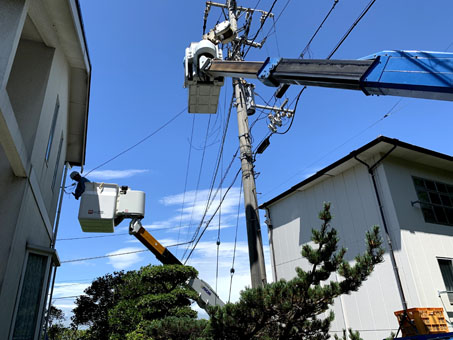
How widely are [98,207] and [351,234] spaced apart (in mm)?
7025

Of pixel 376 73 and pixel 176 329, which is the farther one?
pixel 176 329

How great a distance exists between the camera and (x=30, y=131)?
483 cm

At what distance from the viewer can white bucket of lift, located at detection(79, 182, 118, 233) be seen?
8391 millimetres

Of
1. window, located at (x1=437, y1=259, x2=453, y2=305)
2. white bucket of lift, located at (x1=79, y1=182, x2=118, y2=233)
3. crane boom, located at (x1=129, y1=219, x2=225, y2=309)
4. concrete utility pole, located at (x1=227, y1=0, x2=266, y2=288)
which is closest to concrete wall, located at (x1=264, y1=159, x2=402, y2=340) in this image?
window, located at (x1=437, y1=259, x2=453, y2=305)

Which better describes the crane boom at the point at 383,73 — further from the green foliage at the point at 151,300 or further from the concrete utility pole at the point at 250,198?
the green foliage at the point at 151,300

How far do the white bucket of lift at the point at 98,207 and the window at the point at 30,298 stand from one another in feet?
8.58

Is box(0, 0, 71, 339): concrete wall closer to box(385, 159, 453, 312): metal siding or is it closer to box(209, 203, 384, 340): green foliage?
box(209, 203, 384, 340): green foliage

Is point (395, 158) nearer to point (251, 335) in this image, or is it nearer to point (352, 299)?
point (352, 299)

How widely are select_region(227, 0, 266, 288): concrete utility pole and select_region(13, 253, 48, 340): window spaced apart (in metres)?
3.81

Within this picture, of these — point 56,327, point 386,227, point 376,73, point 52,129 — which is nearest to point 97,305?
point 56,327

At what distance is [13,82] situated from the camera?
203 inches

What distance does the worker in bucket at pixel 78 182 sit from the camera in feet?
28.2

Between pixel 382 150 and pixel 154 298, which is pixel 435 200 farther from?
pixel 154 298

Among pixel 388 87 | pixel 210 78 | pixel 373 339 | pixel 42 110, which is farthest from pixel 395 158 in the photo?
pixel 42 110
